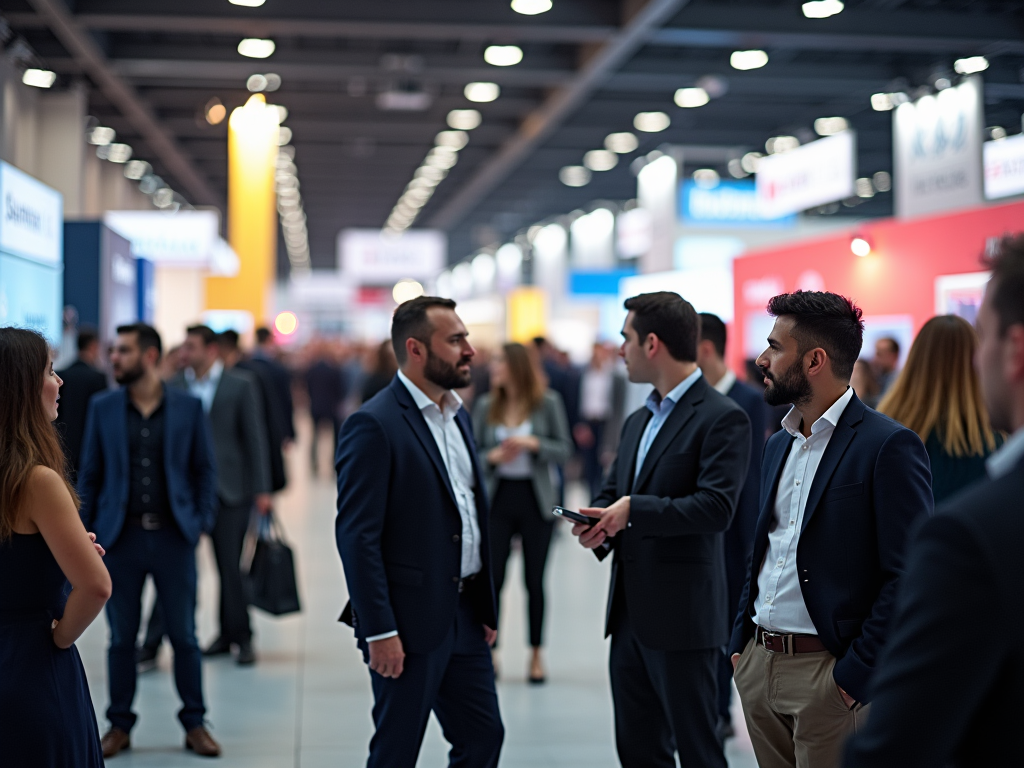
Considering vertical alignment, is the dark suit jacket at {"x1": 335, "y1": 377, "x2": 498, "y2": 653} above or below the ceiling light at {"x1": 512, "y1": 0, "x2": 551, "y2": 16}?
below

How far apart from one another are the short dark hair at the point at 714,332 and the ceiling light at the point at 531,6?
566 centimetres

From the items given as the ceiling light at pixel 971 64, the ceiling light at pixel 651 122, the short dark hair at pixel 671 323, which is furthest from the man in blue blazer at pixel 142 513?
the ceiling light at pixel 651 122

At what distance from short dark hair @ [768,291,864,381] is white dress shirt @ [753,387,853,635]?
0.27 ft

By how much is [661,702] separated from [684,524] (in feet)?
1.71

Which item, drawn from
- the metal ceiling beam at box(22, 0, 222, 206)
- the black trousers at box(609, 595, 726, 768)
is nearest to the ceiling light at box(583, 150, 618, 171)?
the metal ceiling beam at box(22, 0, 222, 206)

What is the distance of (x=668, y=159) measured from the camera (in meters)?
13.9

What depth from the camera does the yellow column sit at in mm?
14273

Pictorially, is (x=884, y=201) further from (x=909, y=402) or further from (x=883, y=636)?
(x=883, y=636)

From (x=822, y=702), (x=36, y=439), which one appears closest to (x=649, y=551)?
(x=822, y=702)

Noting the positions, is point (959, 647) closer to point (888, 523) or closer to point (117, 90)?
point (888, 523)

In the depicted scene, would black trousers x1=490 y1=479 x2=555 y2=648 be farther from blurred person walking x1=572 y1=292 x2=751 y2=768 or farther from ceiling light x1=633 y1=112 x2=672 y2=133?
ceiling light x1=633 y1=112 x2=672 y2=133

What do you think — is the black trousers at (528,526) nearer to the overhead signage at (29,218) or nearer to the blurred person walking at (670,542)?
the blurred person walking at (670,542)

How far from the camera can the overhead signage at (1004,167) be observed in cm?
809

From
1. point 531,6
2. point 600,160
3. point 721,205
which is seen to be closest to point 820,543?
point 531,6
